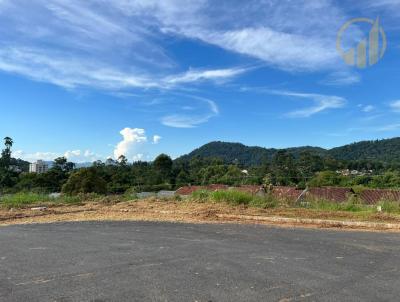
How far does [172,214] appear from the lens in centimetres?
1375

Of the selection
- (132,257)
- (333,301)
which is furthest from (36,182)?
(333,301)

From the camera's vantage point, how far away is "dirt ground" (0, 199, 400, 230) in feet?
40.5

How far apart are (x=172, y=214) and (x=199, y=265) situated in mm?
7339

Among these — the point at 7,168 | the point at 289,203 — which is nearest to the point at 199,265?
the point at 289,203

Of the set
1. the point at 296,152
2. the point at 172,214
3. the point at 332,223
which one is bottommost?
the point at 332,223

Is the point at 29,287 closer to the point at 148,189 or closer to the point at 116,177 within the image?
the point at 148,189

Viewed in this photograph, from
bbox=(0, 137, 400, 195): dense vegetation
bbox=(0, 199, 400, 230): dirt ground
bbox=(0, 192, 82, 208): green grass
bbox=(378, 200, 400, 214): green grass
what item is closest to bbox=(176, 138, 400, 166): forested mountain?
bbox=(0, 137, 400, 195): dense vegetation

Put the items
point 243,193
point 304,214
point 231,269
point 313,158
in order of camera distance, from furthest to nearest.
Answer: point 313,158, point 243,193, point 304,214, point 231,269

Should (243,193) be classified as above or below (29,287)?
above

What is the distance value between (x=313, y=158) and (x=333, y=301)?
48.9 metres

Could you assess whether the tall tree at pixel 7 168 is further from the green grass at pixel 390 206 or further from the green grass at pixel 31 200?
the green grass at pixel 390 206

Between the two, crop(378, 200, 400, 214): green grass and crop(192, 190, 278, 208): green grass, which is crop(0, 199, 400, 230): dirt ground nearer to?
crop(192, 190, 278, 208): green grass

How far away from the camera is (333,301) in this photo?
15.7 ft

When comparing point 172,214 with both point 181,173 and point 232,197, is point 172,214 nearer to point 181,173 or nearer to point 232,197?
point 232,197
